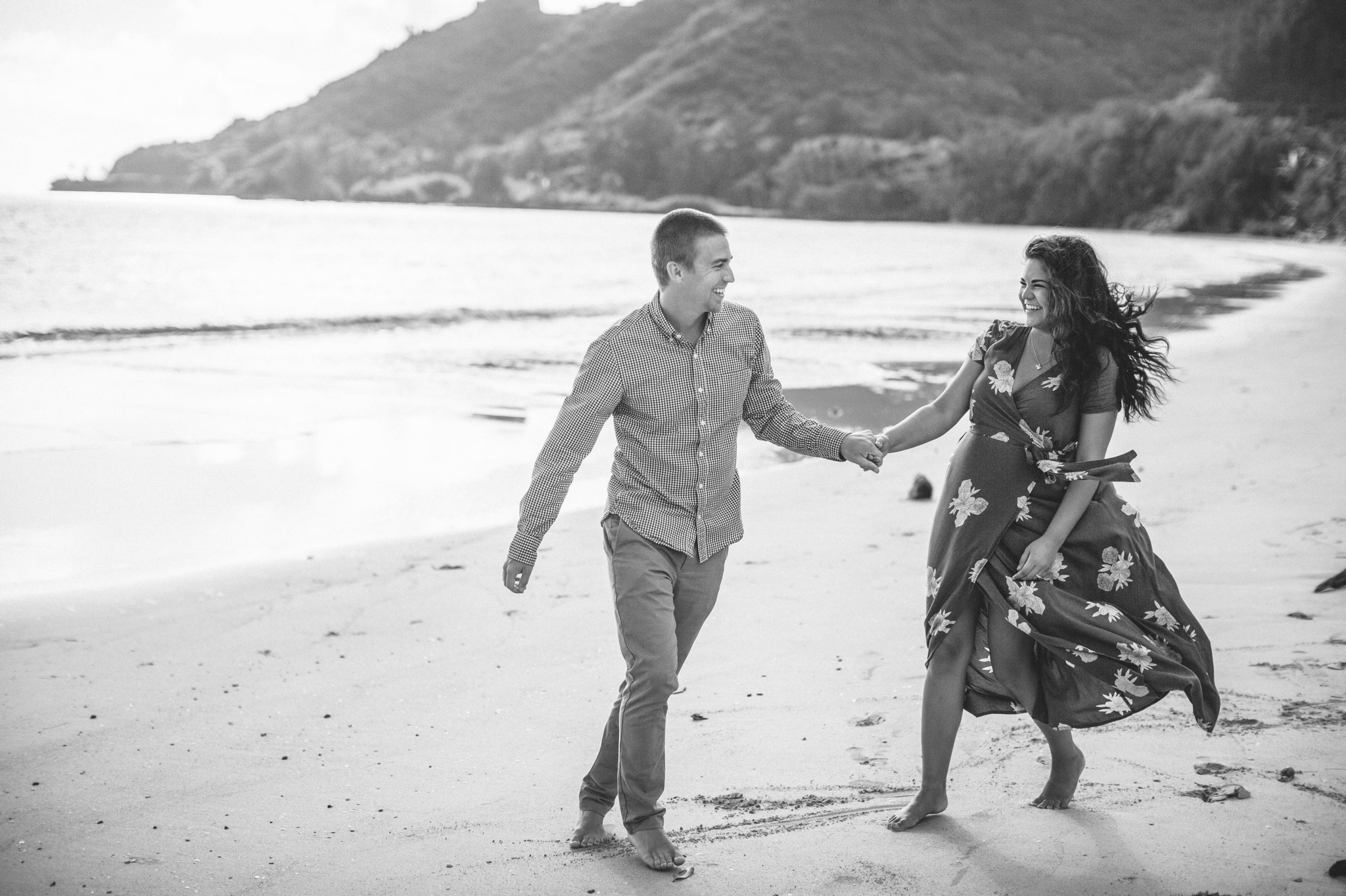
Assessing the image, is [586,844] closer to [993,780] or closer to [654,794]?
[654,794]

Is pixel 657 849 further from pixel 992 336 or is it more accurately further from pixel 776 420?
pixel 992 336

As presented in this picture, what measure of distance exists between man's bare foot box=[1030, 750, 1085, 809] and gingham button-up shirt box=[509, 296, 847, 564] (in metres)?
1.28

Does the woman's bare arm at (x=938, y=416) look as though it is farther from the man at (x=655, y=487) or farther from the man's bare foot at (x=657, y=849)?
the man's bare foot at (x=657, y=849)

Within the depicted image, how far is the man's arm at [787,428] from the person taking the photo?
12.8 ft

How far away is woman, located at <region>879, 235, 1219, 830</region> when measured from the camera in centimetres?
345

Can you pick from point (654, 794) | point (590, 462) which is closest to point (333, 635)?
point (654, 794)

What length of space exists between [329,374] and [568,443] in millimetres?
13804

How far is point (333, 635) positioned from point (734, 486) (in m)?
2.71

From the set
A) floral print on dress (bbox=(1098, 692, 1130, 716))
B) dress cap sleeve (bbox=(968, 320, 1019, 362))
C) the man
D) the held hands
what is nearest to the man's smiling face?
the man

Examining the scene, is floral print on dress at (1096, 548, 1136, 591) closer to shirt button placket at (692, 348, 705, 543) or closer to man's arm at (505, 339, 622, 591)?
shirt button placket at (692, 348, 705, 543)

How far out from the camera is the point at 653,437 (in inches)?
141

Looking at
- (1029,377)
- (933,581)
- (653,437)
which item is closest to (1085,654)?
(933,581)

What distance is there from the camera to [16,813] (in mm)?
3824

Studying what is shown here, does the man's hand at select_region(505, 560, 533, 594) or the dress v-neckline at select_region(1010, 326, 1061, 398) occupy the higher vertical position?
the dress v-neckline at select_region(1010, 326, 1061, 398)
